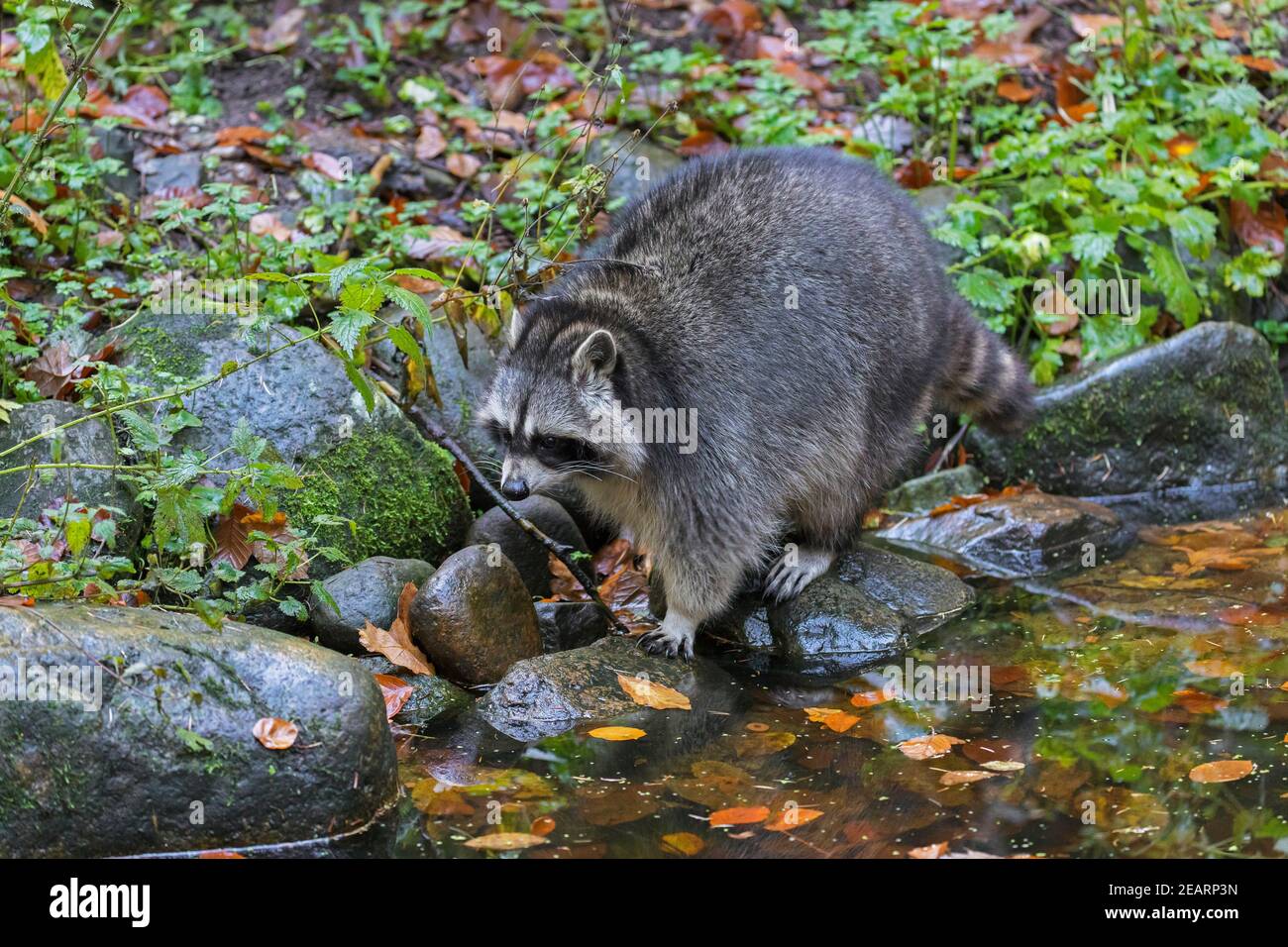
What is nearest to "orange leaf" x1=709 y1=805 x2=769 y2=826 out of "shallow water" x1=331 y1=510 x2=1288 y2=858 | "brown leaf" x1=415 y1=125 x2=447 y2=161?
"shallow water" x1=331 y1=510 x2=1288 y2=858

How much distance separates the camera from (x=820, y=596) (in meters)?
5.43

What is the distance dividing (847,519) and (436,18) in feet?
16.0

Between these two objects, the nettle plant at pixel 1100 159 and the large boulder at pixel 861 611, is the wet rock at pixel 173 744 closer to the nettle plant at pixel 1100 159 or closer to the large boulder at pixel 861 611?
the large boulder at pixel 861 611

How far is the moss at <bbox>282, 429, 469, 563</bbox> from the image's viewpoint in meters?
5.26

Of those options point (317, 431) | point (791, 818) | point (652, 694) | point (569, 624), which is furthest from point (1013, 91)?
point (791, 818)

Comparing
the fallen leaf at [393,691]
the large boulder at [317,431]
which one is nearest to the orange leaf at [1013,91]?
the large boulder at [317,431]

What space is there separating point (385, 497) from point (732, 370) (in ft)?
4.80

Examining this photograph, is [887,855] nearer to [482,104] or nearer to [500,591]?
[500,591]

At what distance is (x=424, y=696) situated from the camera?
4.65 m

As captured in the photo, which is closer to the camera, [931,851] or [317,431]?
[931,851]

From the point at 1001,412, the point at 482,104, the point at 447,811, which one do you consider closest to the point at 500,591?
the point at 447,811

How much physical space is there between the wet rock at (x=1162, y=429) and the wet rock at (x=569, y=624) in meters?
2.50

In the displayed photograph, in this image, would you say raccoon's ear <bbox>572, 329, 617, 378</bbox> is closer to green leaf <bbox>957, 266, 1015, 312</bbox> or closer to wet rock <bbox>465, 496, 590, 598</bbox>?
wet rock <bbox>465, 496, 590, 598</bbox>

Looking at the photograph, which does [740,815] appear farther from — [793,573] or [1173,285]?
[1173,285]
